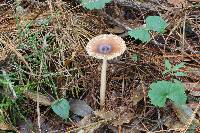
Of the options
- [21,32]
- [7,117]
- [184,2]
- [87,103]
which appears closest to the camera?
[7,117]

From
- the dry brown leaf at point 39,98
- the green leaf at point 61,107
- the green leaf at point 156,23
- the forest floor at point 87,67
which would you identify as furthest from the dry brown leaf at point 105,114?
the green leaf at point 156,23

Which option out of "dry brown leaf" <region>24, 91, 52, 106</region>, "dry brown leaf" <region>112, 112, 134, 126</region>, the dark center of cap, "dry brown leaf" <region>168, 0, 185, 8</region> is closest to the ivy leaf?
"dry brown leaf" <region>112, 112, 134, 126</region>

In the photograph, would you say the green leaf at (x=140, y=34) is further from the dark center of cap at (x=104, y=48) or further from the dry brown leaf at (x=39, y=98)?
the dry brown leaf at (x=39, y=98)

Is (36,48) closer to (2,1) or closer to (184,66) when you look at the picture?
(2,1)

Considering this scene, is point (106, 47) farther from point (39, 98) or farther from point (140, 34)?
point (39, 98)

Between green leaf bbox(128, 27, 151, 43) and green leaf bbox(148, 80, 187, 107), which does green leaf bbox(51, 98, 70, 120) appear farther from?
green leaf bbox(128, 27, 151, 43)

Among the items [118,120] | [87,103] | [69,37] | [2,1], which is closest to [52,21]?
[69,37]

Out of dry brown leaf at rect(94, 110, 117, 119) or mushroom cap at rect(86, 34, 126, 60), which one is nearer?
mushroom cap at rect(86, 34, 126, 60)

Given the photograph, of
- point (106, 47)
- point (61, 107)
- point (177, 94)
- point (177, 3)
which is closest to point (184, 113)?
point (177, 94)
